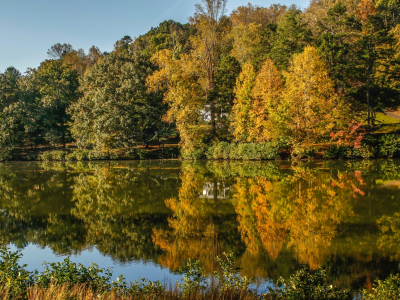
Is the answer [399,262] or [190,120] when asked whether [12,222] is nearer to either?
[399,262]

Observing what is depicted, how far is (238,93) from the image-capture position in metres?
43.5

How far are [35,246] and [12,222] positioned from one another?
4.26 metres

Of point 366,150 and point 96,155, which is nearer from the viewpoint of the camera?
point 366,150

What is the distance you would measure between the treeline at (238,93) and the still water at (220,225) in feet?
53.2

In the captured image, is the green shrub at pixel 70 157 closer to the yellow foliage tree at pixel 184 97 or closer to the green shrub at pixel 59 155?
the green shrub at pixel 59 155

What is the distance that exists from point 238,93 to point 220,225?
3247 cm

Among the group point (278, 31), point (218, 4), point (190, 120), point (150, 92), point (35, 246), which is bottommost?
point (35, 246)

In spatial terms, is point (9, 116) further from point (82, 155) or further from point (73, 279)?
point (73, 279)

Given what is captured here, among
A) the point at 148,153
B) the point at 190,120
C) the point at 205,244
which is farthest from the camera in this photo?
the point at 148,153

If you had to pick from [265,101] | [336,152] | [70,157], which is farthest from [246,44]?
[70,157]

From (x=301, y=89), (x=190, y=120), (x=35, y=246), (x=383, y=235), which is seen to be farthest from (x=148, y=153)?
(x=383, y=235)

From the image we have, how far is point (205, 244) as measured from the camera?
10.8 metres

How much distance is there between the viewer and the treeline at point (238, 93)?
38.1 meters

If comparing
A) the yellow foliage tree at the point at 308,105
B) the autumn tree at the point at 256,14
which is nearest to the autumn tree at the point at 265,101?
the yellow foliage tree at the point at 308,105
